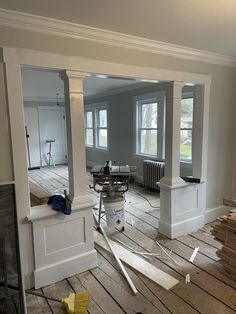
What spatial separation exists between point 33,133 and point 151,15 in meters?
7.00

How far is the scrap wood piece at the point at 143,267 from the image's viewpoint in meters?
2.27

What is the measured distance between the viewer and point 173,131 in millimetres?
2938

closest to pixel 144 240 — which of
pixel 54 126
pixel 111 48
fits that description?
pixel 111 48

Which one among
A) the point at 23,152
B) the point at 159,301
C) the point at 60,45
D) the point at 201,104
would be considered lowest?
the point at 159,301

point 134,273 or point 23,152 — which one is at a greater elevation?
point 23,152

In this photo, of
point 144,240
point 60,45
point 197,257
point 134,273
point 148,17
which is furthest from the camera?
point 144,240

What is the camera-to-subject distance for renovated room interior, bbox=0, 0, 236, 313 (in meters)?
1.90

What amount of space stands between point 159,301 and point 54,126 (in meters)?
7.46

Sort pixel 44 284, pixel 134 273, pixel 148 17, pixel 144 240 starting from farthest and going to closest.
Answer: pixel 144 240, pixel 134 273, pixel 44 284, pixel 148 17

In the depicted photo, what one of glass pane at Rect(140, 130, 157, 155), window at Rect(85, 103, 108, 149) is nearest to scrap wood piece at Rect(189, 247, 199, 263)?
glass pane at Rect(140, 130, 157, 155)

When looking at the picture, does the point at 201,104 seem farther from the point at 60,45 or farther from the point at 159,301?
the point at 159,301

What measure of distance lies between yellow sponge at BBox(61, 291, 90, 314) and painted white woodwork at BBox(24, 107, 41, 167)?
6.75m

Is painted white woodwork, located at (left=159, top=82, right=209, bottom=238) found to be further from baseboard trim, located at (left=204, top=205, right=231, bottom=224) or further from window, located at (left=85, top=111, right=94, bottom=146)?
window, located at (left=85, top=111, right=94, bottom=146)

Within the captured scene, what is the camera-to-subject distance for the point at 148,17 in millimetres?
1957
